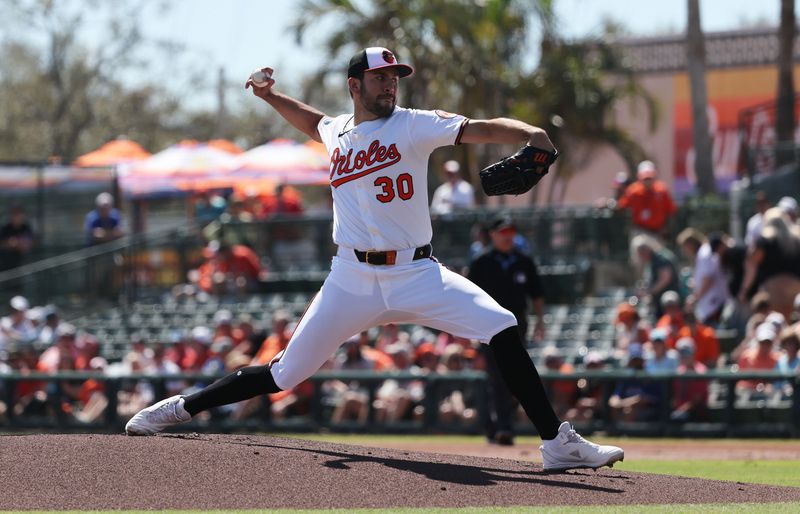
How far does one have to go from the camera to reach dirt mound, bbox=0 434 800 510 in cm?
659

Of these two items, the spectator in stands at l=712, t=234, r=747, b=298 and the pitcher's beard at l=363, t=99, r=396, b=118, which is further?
the spectator in stands at l=712, t=234, r=747, b=298

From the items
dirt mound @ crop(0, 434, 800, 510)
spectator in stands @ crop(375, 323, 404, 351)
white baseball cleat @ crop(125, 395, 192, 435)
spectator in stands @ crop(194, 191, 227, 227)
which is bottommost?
spectator in stands @ crop(375, 323, 404, 351)

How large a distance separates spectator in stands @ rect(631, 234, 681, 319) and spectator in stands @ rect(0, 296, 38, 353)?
837 cm

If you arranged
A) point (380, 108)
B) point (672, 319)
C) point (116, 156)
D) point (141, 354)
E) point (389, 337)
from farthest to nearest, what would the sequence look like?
point (116, 156), point (141, 354), point (389, 337), point (672, 319), point (380, 108)

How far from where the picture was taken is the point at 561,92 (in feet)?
91.0

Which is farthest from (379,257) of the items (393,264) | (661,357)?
(661,357)

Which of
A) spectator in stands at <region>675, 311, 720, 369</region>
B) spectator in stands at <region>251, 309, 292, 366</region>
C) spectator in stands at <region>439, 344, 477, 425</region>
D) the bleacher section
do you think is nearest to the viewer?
spectator in stands at <region>439, 344, 477, 425</region>

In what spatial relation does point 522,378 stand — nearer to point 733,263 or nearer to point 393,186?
point 393,186

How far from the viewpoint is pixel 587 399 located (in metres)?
14.3

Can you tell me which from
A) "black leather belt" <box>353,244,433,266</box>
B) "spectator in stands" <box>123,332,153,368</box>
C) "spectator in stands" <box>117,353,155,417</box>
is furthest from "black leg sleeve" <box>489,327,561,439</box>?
"spectator in stands" <box>123,332,153,368</box>

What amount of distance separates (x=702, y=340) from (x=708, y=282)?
5.09ft

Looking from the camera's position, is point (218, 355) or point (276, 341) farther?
point (218, 355)

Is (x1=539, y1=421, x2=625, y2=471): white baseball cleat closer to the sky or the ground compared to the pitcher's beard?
closer to the ground

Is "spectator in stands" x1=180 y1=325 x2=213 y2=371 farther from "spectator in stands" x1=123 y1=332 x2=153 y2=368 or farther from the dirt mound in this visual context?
the dirt mound
